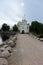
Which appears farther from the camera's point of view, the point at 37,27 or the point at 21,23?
the point at 21,23

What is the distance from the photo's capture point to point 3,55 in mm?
10648

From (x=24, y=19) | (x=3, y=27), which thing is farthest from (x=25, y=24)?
(x=3, y=27)

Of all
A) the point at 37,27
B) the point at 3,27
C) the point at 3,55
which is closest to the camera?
→ the point at 3,55

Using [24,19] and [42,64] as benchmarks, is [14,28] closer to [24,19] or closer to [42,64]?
[24,19]

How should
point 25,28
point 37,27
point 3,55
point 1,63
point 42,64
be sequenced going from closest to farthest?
point 1,63, point 42,64, point 3,55, point 37,27, point 25,28

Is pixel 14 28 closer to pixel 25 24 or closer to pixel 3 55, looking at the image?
pixel 25 24

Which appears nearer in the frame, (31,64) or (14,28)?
(31,64)

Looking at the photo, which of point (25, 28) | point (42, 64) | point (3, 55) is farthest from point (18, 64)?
point (25, 28)

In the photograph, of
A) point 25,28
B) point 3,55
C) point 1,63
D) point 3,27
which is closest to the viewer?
point 1,63

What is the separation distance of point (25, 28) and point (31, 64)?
124998 mm

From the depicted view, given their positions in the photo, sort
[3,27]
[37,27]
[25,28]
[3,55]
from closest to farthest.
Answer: [3,55], [37,27], [3,27], [25,28]

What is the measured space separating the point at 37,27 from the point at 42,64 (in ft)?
292

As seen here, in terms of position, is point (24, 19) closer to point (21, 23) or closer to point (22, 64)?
point (21, 23)

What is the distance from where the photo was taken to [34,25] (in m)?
101
